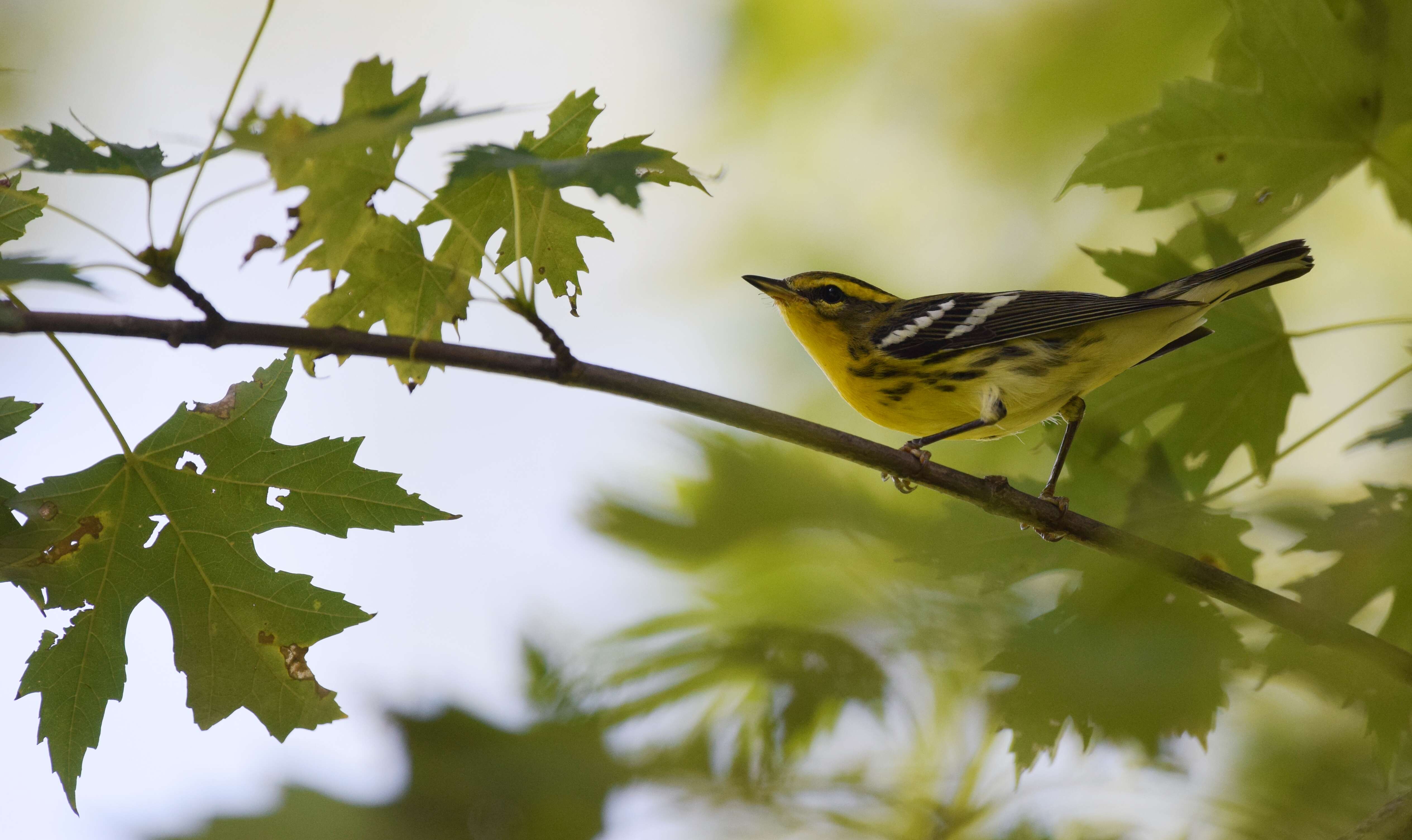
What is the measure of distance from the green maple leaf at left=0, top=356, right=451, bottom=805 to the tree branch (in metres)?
0.40

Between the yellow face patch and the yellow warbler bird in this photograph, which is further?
the yellow face patch

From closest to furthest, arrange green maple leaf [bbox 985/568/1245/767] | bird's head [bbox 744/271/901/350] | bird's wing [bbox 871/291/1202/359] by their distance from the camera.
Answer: green maple leaf [bbox 985/568/1245/767]
bird's wing [bbox 871/291/1202/359]
bird's head [bbox 744/271/901/350]

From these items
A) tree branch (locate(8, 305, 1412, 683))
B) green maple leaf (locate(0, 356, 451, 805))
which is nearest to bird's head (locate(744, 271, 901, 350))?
tree branch (locate(8, 305, 1412, 683))

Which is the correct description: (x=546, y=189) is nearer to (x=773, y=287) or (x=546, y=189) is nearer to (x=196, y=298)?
(x=196, y=298)

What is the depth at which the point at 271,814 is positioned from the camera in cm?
237

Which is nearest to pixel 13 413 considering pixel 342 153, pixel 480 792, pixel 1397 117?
pixel 342 153

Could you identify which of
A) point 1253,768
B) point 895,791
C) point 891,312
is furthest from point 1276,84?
point 895,791

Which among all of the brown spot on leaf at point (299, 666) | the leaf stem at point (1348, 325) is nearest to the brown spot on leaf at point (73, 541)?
the brown spot on leaf at point (299, 666)

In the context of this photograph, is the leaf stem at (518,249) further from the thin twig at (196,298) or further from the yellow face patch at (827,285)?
the yellow face patch at (827,285)

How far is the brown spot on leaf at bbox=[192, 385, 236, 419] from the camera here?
1.70 m

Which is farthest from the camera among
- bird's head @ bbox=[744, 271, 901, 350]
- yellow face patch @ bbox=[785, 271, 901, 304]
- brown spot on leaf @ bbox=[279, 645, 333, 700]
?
yellow face patch @ bbox=[785, 271, 901, 304]

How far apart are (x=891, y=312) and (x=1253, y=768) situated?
164cm

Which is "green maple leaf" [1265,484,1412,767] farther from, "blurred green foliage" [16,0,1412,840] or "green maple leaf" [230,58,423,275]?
"green maple leaf" [230,58,423,275]

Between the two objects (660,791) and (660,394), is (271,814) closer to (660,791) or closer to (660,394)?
(660,791)
